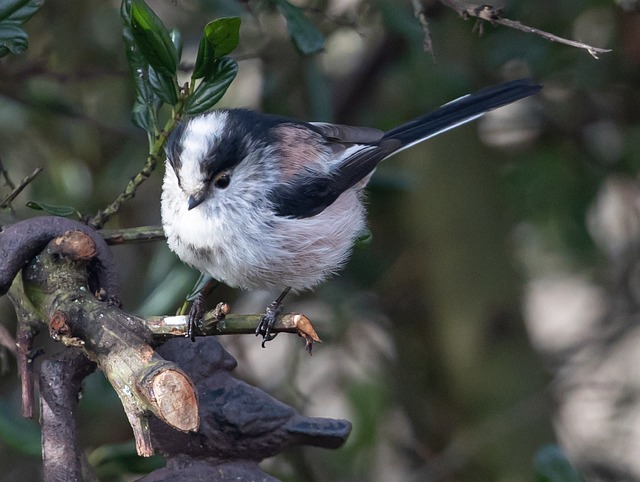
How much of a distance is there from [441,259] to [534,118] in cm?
66

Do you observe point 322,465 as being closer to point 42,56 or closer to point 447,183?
point 447,183

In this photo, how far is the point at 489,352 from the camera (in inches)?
133

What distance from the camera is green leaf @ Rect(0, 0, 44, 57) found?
5.32ft

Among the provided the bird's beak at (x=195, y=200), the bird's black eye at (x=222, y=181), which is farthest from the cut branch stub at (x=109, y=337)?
the bird's black eye at (x=222, y=181)

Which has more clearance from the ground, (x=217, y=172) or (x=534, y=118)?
(x=534, y=118)

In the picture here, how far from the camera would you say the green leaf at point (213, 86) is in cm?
161

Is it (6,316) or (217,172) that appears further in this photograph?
(6,316)

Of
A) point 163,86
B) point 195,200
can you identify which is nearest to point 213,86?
point 163,86


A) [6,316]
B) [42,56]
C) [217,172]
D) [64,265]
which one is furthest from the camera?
[6,316]

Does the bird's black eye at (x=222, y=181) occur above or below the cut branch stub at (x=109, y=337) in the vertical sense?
above

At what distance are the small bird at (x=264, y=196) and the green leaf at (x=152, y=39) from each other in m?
0.39

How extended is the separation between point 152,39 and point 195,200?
0.54 meters

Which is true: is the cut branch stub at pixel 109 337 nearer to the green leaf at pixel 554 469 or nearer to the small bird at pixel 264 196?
the small bird at pixel 264 196

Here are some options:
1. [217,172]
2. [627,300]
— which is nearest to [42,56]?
[217,172]
